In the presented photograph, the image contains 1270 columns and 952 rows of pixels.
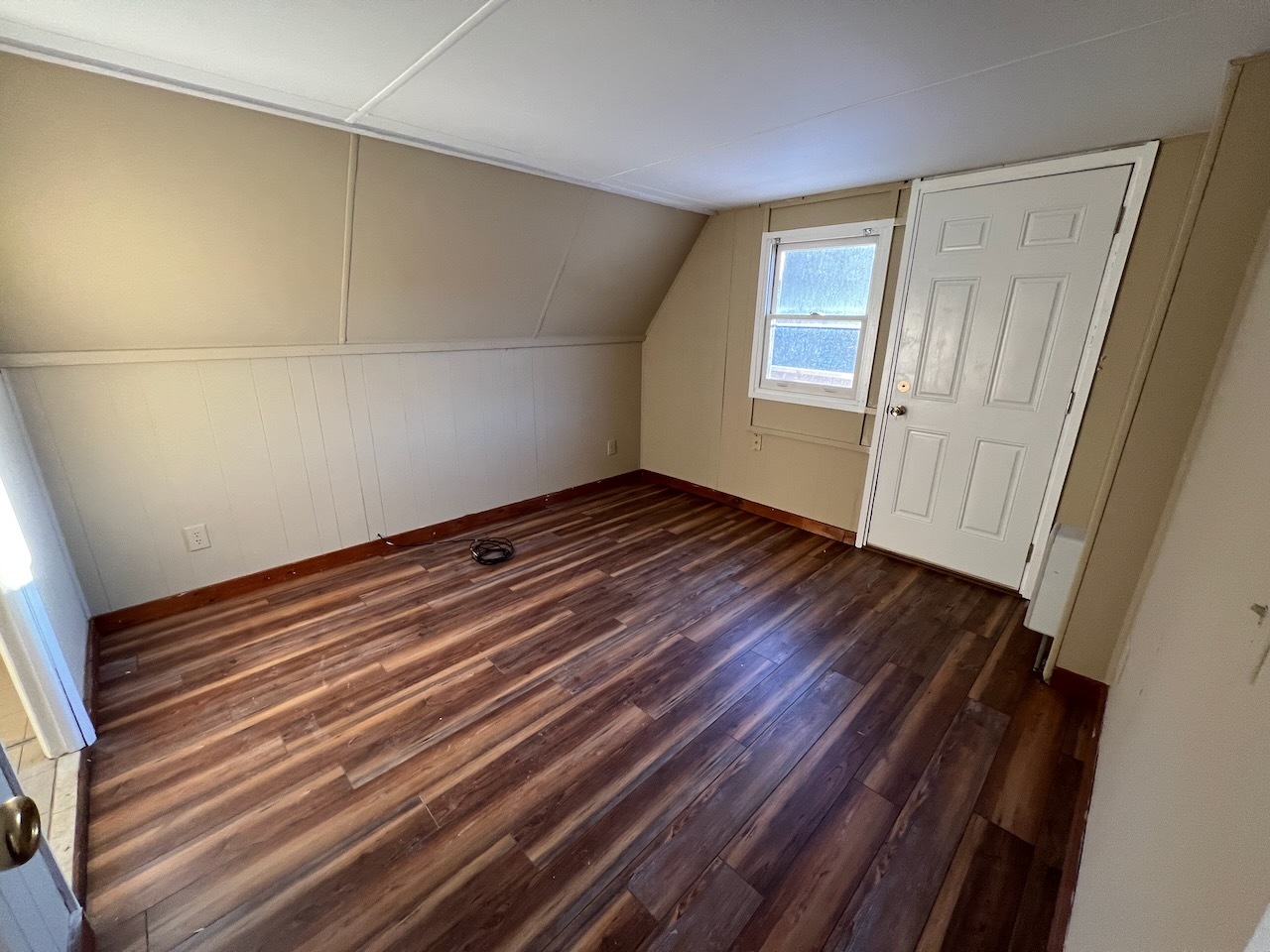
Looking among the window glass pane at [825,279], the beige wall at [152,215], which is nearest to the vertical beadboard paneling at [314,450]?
the beige wall at [152,215]

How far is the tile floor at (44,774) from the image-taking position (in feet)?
4.40

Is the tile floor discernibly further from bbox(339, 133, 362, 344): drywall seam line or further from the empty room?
bbox(339, 133, 362, 344): drywall seam line

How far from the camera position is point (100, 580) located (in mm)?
2279

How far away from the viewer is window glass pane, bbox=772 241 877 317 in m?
2.98

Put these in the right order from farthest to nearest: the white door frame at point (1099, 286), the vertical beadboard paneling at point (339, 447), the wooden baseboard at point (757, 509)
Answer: the wooden baseboard at point (757, 509), the vertical beadboard paneling at point (339, 447), the white door frame at point (1099, 286)

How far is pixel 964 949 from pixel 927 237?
2.90 meters

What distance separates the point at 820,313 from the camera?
3.19m

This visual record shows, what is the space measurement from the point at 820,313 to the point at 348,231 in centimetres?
265

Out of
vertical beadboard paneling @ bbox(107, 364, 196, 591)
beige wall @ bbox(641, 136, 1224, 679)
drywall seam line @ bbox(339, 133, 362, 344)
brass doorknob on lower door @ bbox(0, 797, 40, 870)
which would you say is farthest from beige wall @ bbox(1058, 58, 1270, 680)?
vertical beadboard paneling @ bbox(107, 364, 196, 591)

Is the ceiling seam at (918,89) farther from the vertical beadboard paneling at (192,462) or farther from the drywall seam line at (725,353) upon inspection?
the vertical beadboard paneling at (192,462)

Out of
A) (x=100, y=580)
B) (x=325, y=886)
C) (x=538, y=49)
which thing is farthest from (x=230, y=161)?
(x=325, y=886)

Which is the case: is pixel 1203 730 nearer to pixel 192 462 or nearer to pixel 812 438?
pixel 812 438

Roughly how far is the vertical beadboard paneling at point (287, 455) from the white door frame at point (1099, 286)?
3292 millimetres

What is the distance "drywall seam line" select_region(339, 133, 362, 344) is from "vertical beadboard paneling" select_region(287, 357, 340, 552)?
0.27 m
